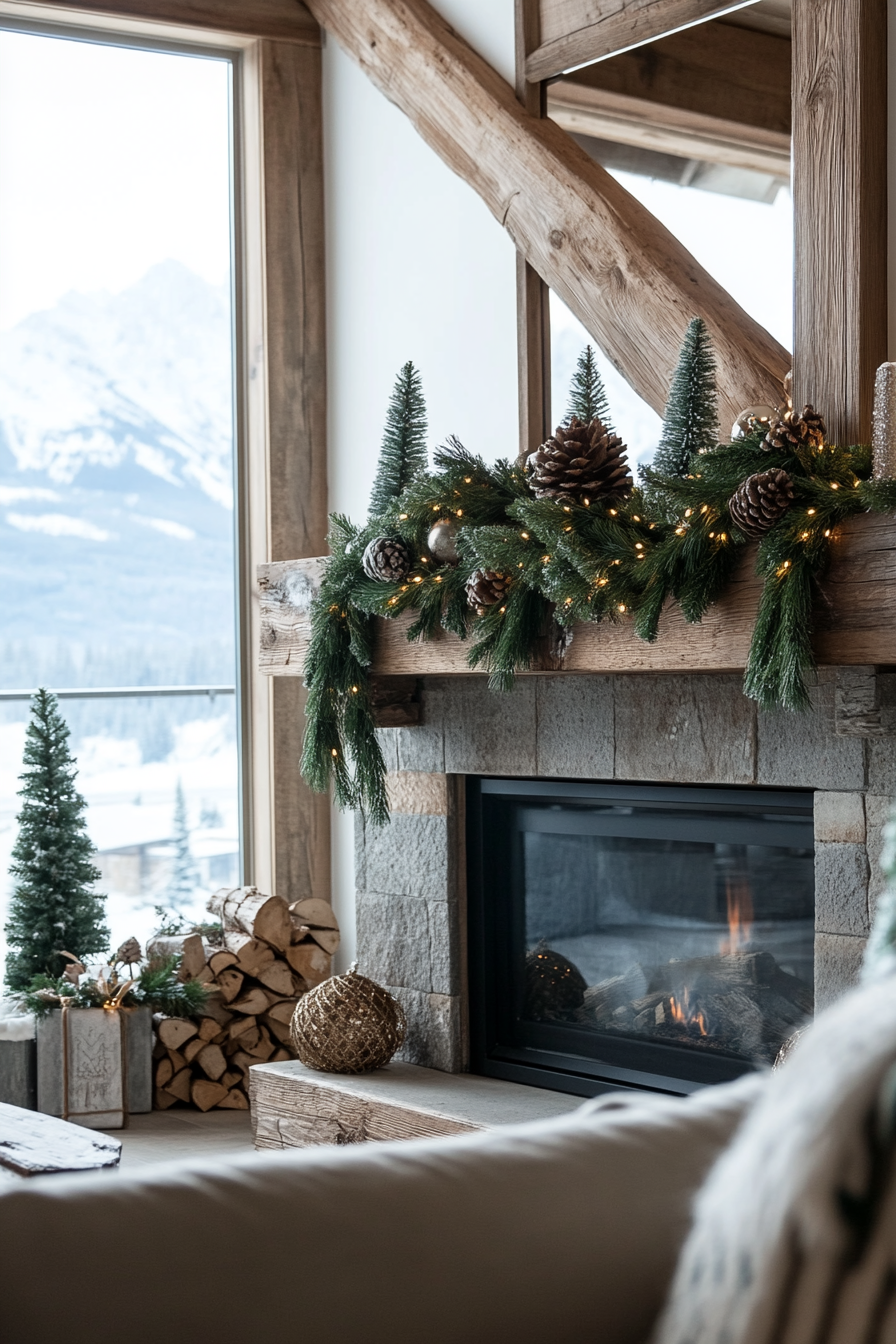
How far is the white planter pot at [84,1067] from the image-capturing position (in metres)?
3.47

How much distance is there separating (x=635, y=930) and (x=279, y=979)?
109cm

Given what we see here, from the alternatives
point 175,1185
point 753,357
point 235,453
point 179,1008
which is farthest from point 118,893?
point 175,1185

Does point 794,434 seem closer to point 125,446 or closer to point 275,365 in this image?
point 275,365

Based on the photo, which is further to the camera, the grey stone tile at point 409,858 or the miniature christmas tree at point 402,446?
the grey stone tile at point 409,858

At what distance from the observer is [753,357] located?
2748 millimetres

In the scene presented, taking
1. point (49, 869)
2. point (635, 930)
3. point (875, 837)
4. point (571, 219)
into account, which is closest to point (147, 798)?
point (49, 869)

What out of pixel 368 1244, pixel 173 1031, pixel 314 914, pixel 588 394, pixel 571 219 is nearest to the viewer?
pixel 368 1244

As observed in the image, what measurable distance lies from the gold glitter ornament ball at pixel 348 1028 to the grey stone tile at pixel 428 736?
1.64 ft

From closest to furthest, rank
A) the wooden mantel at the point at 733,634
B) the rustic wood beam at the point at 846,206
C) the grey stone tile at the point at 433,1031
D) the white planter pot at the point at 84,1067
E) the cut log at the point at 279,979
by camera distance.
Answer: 1. the wooden mantel at the point at 733,634
2. the rustic wood beam at the point at 846,206
3. the grey stone tile at the point at 433,1031
4. the white planter pot at the point at 84,1067
5. the cut log at the point at 279,979

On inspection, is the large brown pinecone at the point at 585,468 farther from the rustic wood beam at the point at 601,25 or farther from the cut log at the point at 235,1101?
the cut log at the point at 235,1101

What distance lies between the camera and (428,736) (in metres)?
3.42

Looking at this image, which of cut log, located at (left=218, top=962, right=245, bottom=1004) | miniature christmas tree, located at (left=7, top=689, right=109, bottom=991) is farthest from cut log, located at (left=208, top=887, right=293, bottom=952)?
miniature christmas tree, located at (left=7, top=689, right=109, bottom=991)

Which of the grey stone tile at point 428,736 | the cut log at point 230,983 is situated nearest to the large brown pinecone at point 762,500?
the grey stone tile at point 428,736

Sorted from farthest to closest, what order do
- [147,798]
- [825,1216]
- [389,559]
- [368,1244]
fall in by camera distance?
[147,798]
[389,559]
[368,1244]
[825,1216]
